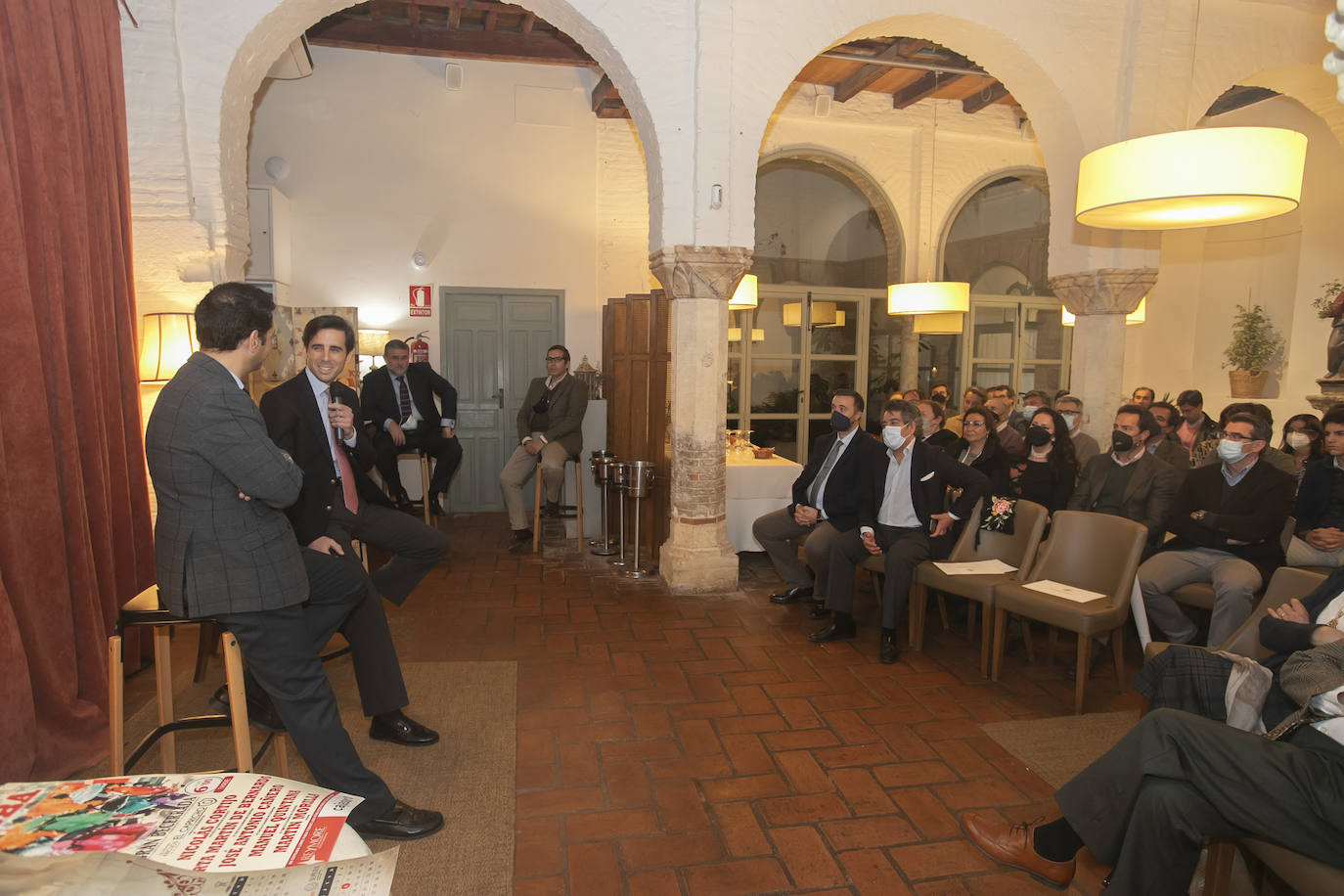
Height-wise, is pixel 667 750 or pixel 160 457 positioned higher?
pixel 160 457

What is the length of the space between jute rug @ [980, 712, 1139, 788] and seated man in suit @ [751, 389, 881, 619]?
1.54 metres

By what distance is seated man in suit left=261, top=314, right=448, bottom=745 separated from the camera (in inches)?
122

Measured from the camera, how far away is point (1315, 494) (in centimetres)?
409

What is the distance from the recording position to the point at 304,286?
7.89 m

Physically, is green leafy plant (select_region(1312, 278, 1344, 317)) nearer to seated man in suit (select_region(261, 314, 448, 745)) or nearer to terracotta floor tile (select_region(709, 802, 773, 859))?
terracotta floor tile (select_region(709, 802, 773, 859))

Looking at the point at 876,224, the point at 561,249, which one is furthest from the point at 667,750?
the point at 876,224

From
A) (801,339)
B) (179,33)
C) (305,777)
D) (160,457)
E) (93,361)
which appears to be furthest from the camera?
(801,339)

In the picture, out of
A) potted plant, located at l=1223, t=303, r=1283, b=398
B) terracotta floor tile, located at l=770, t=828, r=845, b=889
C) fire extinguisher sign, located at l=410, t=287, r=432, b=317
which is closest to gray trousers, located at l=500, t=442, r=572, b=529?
fire extinguisher sign, located at l=410, t=287, r=432, b=317

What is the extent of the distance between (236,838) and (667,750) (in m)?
2.47

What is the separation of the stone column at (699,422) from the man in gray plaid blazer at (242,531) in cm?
315

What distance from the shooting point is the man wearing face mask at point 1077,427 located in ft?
19.1

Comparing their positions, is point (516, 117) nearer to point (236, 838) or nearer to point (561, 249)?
point (561, 249)

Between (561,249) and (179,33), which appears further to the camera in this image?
(561,249)

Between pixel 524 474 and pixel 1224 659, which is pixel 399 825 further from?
pixel 524 474
